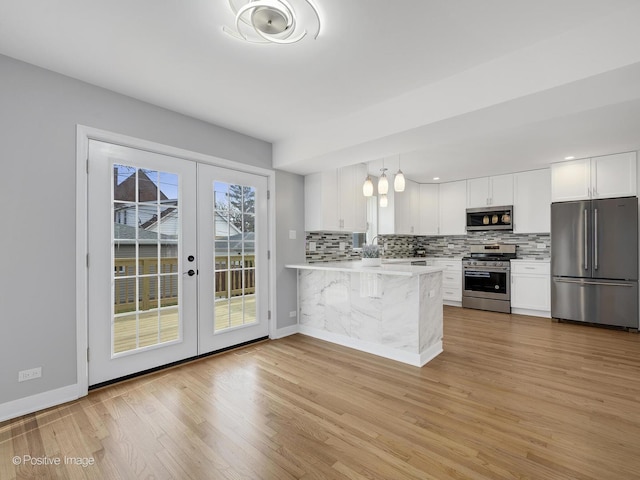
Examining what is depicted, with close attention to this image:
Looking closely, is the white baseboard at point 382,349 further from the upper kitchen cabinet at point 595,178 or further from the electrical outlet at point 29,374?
the upper kitchen cabinet at point 595,178

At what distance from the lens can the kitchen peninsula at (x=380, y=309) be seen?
3180 mm

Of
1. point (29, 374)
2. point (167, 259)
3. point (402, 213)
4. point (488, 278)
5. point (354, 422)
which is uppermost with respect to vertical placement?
point (402, 213)

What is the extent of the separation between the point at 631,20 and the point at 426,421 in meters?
2.79

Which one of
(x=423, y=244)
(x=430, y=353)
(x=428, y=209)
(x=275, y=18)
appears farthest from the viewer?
(x=423, y=244)

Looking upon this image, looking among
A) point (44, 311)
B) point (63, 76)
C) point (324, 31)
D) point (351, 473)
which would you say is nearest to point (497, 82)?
point (324, 31)

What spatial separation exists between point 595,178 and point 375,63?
420 centimetres

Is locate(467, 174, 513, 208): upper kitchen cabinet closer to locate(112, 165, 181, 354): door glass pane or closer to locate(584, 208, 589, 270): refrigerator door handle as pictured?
locate(584, 208, 589, 270): refrigerator door handle

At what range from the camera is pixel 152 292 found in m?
2.99

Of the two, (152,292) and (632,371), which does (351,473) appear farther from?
(632,371)

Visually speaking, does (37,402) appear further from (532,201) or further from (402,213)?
(532,201)

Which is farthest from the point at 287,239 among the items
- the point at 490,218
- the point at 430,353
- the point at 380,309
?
the point at 490,218

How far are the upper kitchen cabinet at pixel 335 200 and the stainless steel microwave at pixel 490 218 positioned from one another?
8.26ft

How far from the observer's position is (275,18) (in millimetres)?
1738

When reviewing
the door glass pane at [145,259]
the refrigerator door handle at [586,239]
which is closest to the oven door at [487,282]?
the refrigerator door handle at [586,239]
